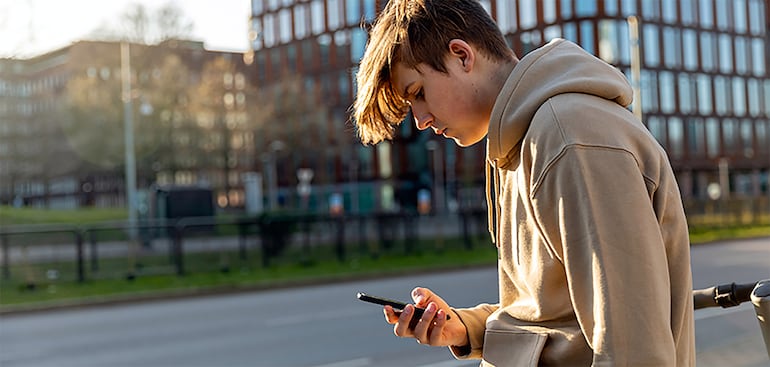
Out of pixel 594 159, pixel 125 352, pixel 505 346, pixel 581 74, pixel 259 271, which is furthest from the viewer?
pixel 259 271

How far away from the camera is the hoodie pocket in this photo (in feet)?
5.54

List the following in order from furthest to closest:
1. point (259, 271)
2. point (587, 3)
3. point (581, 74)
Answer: point (587, 3) < point (259, 271) < point (581, 74)

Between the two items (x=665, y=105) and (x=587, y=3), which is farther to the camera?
(x=665, y=105)

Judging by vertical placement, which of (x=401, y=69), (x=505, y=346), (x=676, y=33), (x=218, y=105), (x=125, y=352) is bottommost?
(x=125, y=352)

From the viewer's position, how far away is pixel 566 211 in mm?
1506

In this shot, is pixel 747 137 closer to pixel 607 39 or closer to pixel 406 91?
pixel 607 39

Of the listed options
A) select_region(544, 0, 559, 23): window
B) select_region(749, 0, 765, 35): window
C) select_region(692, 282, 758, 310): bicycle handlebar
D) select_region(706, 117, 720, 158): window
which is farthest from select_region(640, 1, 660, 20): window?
select_region(692, 282, 758, 310): bicycle handlebar

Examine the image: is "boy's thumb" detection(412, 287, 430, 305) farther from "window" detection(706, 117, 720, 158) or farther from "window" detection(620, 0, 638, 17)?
"window" detection(706, 117, 720, 158)

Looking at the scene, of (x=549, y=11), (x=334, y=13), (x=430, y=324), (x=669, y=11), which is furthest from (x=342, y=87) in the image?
(x=430, y=324)

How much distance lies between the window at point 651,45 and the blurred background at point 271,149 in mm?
110

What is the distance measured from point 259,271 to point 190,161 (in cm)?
2503

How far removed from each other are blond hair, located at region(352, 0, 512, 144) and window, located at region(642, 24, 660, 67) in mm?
58445

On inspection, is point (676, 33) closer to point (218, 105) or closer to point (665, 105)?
point (665, 105)

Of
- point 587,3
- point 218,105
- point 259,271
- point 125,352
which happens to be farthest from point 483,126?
point 587,3
